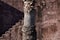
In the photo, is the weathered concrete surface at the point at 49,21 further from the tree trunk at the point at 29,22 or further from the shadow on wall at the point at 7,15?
the tree trunk at the point at 29,22

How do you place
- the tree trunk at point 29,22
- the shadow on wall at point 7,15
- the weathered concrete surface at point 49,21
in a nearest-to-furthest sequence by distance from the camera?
the tree trunk at point 29,22, the weathered concrete surface at point 49,21, the shadow on wall at point 7,15

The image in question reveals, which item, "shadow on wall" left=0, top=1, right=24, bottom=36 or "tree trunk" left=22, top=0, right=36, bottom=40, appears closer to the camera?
"tree trunk" left=22, top=0, right=36, bottom=40

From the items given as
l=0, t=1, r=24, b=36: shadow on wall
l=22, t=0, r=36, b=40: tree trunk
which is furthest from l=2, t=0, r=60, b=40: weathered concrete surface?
l=22, t=0, r=36, b=40: tree trunk

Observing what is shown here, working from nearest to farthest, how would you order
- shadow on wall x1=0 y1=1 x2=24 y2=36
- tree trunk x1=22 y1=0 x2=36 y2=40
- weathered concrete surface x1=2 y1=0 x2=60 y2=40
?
tree trunk x1=22 y1=0 x2=36 y2=40, weathered concrete surface x1=2 y1=0 x2=60 y2=40, shadow on wall x1=0 y1=1 x2=24 y2=36

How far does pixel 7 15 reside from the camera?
759 centimetres

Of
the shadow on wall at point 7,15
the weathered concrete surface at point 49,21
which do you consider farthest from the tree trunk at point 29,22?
the shadow on wall at point 7,15

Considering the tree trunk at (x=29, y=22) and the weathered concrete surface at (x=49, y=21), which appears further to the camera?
the weathered concrete surface at (x=49, y=21)

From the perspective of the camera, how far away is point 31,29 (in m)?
3.62

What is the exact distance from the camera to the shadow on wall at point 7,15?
297 inches

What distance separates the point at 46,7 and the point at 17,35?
1479mm

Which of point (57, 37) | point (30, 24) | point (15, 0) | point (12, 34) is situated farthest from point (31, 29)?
point (15, 0)

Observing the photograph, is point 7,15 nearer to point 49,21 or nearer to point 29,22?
point 49,21

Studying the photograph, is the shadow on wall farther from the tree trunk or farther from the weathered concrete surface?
the tree trunk

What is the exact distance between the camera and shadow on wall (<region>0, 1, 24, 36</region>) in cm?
754
